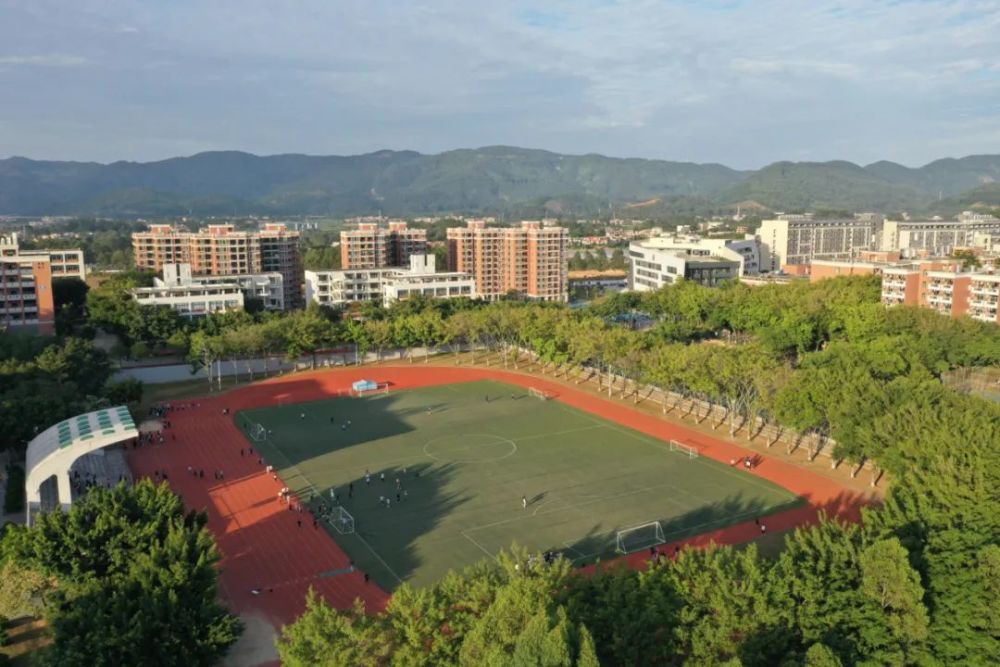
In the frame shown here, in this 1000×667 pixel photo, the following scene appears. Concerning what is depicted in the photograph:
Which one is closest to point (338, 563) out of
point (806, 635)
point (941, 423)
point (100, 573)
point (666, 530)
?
point (100, 573)

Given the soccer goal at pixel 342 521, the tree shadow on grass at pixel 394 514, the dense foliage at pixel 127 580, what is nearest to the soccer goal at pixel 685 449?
the tree shadow on grass at pixel 394 514

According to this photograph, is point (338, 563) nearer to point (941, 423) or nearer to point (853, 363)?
point (941, 423)

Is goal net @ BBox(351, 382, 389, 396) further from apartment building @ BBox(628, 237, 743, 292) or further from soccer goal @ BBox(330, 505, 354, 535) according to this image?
apartment building @ BBox(628, 237, 743, 292)

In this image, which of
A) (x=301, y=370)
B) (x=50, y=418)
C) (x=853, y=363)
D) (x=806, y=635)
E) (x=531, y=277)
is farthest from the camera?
(x=531, y=277)

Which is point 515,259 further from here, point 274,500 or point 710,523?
point 710,523

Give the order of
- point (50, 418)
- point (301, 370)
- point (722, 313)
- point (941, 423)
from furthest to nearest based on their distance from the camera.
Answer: point (722, 313)
point (301, 370)
point (50, 418)
point (941, 423)

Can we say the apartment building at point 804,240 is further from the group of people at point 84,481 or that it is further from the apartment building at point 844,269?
the group of people at point 84,481
